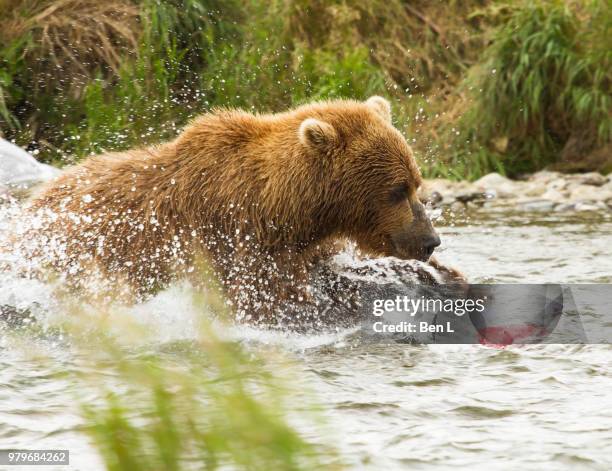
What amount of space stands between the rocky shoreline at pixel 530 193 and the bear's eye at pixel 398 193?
A: 4076mm

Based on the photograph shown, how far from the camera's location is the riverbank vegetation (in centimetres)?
927

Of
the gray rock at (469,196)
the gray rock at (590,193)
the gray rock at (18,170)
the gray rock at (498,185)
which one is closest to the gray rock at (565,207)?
the gray rock at (590,193)

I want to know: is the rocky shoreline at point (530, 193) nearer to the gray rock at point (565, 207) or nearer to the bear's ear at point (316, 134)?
the gray rock at point (565, 207)

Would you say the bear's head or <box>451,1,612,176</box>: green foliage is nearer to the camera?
the bear's head

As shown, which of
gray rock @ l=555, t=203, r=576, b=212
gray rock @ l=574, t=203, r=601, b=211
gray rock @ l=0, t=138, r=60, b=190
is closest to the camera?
gray rock @ l=0, t=138, r=60, b=190

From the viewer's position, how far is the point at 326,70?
10.6 meters

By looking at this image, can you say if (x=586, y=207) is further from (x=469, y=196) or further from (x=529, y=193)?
(x=469, y=196)

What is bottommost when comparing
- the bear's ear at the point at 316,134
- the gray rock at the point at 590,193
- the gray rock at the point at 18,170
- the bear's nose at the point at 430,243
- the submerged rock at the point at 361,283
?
the submerged rock at the point at 361,283

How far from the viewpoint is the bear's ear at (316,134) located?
490 centimetres

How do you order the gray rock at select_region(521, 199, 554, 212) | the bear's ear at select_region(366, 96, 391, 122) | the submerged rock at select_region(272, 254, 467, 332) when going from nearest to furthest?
the submerged rock at select_region(272, 254, 467, 332) < the bear's ear at select_region(366, 96, 391, 122) < the gray rock at select_region(521, 199, 554, 212)

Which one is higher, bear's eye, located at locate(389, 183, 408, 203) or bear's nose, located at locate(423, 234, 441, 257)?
bear's eye, located at locate(389, 183, 408, 203)

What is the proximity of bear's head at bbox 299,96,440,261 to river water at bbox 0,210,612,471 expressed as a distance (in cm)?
52

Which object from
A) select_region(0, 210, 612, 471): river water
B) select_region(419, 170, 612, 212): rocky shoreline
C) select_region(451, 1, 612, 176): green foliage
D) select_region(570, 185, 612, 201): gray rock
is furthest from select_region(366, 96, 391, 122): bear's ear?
select_region(451, 1, 612, 176): green foliage

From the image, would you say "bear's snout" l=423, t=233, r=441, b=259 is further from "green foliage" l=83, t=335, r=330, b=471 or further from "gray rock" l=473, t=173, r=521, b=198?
"gray rock" l=473, t=173, r=521, b=198
